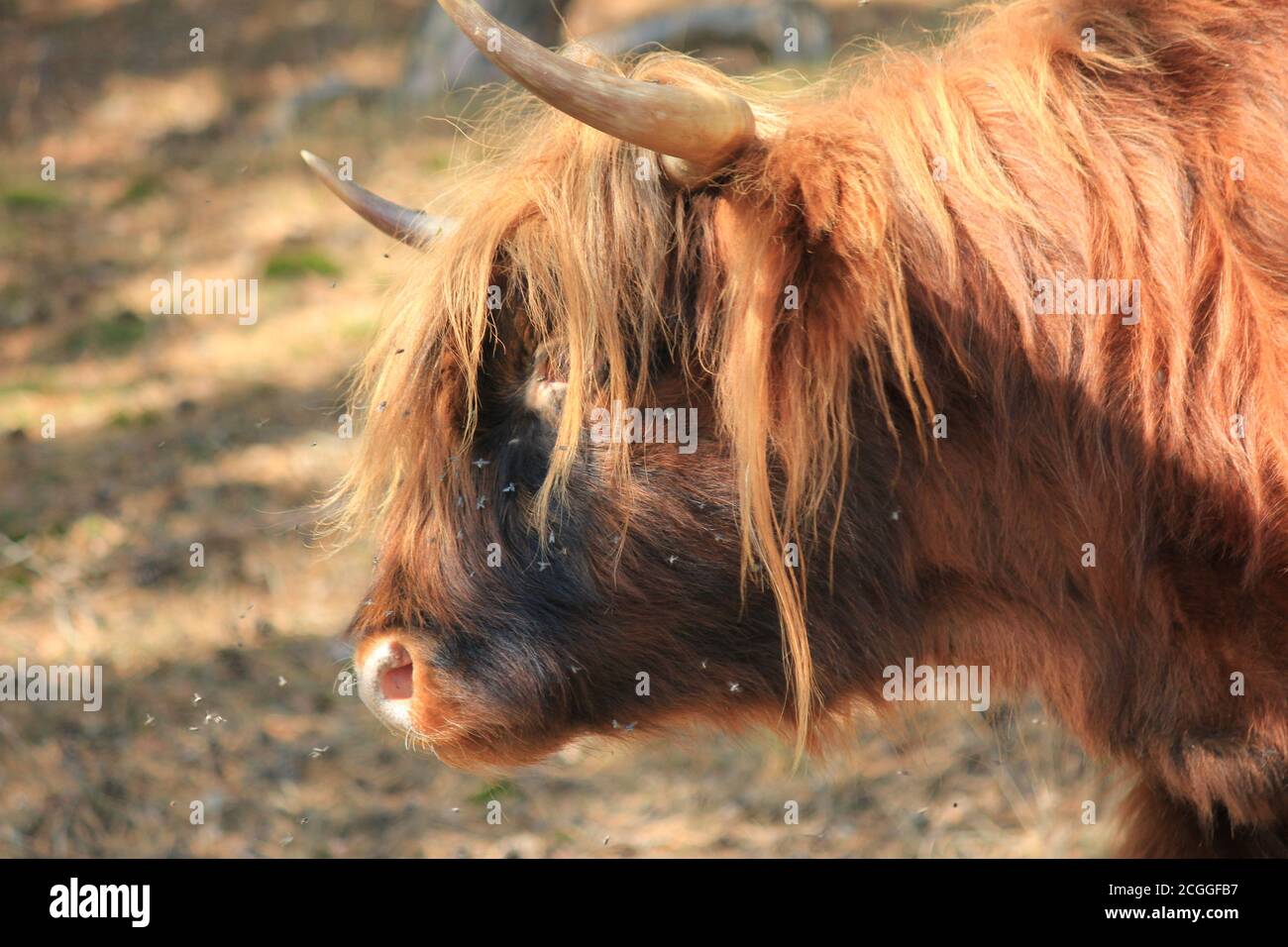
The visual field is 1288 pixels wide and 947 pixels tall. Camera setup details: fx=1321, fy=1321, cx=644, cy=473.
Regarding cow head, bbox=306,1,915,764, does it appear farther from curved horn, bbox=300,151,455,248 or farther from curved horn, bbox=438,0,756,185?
curved horn, bbox=300,151,455,248

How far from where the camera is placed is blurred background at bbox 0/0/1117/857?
4227 millimetres

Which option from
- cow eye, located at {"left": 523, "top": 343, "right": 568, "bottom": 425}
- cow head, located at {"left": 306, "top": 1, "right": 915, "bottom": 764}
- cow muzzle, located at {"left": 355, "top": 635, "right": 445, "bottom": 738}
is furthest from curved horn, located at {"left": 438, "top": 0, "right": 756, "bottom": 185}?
cow muzzle, located at {"left": 355, "top": 635, "right": 445, "bottom": 738}

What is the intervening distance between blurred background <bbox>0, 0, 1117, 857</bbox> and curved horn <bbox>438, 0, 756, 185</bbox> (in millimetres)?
968

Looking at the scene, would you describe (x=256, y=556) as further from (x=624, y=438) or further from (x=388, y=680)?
(x=624, y=438)

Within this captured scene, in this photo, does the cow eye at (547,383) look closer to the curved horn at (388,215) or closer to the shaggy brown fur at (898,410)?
the shaggy brown fur at (898,410)

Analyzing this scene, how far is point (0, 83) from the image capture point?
996cm

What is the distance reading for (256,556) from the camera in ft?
17.9

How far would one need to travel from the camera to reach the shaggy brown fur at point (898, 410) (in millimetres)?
Answer: 2381

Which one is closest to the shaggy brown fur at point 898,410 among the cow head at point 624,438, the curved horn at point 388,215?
the cow head at point 624,438

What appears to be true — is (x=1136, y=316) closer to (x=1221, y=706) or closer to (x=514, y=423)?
(x=1221, y=706)

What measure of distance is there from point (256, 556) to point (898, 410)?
12.0 ft

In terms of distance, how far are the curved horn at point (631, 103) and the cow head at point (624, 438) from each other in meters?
0.01

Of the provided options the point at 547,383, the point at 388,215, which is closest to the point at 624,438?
the point at 547,383

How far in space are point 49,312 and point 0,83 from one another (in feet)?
12.6
